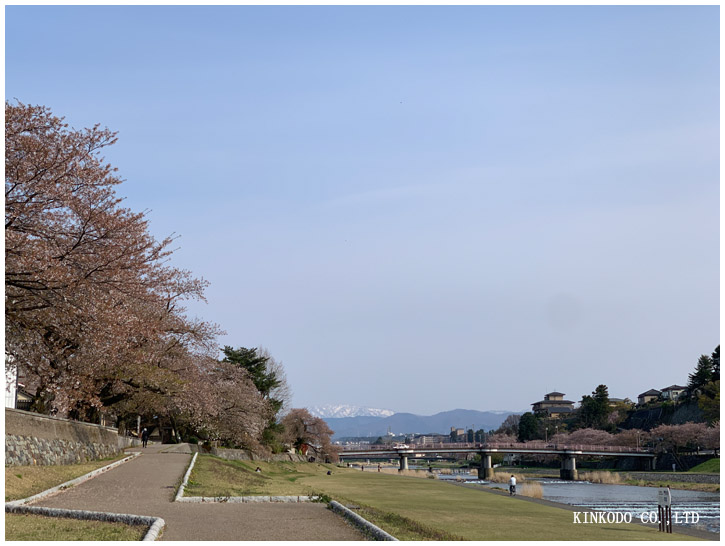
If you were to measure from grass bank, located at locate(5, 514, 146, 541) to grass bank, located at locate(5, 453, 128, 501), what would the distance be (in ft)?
8.57

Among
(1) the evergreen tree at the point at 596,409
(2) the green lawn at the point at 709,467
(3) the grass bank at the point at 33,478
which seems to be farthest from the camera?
(1) the evergreen tree at the point at 596,409

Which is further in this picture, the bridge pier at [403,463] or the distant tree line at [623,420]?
the bridge pier at [403,463]

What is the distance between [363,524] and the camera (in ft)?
39.0

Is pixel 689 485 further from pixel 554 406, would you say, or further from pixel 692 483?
pixel 554 406

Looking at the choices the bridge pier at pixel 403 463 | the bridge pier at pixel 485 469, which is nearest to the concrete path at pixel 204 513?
the bridge pier at pixel 485 469

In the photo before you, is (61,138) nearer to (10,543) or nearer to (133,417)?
(10,543)

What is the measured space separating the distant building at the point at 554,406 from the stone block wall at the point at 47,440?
143 metres

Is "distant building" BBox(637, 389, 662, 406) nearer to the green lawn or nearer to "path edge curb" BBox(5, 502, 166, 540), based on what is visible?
the green lawn

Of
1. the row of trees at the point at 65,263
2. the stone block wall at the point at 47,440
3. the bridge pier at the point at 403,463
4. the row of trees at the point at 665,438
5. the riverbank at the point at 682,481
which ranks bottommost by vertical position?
the bridge pier at the point at 403,463

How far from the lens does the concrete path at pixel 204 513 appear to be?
10.9 meters

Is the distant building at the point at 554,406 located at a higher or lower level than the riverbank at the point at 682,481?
higher

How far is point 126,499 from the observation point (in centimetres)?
1506

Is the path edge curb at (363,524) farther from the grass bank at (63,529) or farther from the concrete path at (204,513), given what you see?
the grass bank at (63,529)

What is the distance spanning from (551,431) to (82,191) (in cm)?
12992
